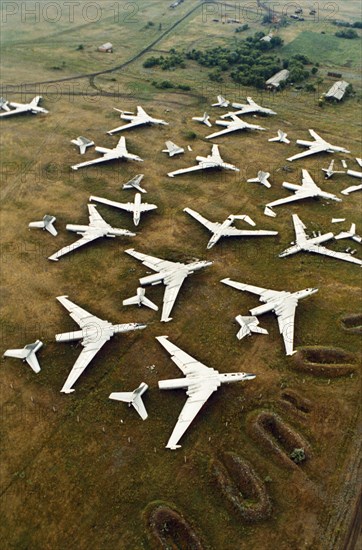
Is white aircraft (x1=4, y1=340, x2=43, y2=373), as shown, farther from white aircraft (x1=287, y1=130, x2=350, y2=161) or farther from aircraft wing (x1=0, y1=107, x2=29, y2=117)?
aircraft wing (x1=0, y1=107, x2=29, y2=117)

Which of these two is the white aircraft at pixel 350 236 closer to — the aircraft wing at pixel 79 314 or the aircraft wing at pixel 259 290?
the aircraft wing at pixel 259 290

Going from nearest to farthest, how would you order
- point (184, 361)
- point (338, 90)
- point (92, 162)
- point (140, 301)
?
point (184, 361) < point (140, 301) < point (92, 162) < point (338, 90)

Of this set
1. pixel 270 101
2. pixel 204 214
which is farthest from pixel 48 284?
pixel 270 101

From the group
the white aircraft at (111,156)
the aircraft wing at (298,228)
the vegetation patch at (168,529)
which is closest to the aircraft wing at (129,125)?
the white aircraft at (111,156)

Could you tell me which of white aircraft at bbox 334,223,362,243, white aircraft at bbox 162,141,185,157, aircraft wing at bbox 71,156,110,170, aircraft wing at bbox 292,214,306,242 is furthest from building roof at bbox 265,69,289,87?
white aircraft at bbox 334,223,362,243

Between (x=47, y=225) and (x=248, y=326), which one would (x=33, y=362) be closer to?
(x=248, y=326)

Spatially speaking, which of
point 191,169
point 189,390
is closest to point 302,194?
point 191,169
